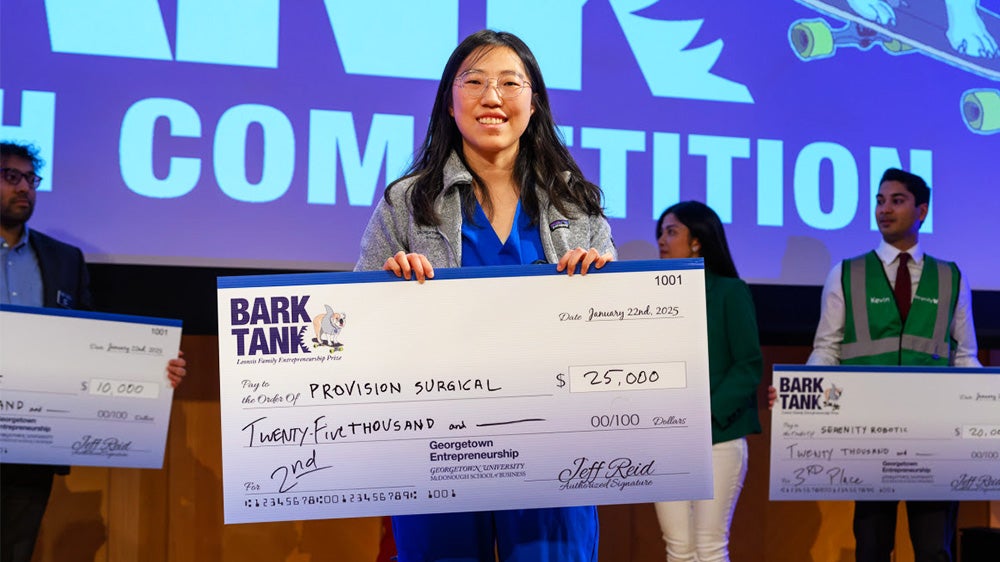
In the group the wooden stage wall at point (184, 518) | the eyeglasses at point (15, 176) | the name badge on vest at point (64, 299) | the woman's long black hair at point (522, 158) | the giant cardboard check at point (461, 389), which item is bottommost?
the wooden stage wall at point (184, 518)

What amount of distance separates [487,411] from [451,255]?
33 cm

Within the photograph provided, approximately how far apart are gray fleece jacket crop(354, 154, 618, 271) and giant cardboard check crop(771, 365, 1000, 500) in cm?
171

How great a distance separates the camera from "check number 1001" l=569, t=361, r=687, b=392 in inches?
71.7

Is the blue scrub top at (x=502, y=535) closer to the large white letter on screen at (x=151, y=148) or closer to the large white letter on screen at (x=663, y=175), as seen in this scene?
the large white letter on screen at (x=151, y=148)

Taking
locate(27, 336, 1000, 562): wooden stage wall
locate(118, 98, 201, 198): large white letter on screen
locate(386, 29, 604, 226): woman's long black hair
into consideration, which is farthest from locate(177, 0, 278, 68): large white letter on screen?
locate(386, 29, 604, 226): woman's long black hair

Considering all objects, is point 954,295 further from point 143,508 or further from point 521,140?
point 143,508

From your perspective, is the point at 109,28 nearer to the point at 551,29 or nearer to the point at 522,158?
the point at 551,29

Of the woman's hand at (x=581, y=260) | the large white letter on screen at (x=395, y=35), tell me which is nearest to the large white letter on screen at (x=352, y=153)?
the large white letter on screen at (x=395, y=35)

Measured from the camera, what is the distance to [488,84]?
1919mm

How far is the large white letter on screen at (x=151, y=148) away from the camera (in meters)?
3.73

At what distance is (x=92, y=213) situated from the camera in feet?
12.2

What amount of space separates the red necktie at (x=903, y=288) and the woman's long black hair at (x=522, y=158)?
2246 millimetres

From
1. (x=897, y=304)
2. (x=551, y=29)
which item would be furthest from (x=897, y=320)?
(x=551, y=29)

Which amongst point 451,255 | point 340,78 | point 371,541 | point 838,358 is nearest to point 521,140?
point 451,255
